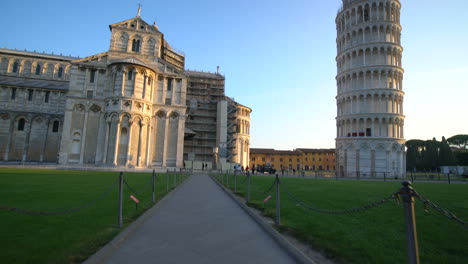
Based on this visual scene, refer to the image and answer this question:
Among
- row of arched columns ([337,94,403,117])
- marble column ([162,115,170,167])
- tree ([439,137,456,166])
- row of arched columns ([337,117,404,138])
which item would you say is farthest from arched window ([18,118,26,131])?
tree ([439,137,456,166])

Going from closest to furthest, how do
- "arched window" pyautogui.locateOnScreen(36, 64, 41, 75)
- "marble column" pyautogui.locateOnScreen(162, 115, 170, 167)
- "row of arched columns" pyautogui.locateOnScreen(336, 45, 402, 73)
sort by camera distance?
1. "marble column" pyautogui.locateOnScreen(162, 115, 170, 167)
2. "row of arched columns" pyautogui.locateOnScreen(336, 45, 402, 73)
3. "arched window" pyautogui.locateOnScreen(36, 64, 41, 75)

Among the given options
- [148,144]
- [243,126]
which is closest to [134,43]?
[148,144]

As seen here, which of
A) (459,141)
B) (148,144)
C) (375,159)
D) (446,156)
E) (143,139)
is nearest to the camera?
(143,139)

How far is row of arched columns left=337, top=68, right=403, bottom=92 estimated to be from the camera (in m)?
42.4

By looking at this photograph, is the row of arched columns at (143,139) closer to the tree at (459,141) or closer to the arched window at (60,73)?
the arched window at (60,73)

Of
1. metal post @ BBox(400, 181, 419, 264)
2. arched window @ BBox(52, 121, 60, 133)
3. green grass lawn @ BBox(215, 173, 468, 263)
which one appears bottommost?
green grass lawn @ BBox(215, 173, 468, 263)

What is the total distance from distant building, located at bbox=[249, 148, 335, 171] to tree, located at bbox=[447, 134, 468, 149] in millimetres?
39614

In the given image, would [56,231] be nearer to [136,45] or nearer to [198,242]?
[198,242]

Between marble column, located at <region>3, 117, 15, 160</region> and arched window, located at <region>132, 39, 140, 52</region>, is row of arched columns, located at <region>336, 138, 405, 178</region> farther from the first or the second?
marble column, located at <region>3, 117, 15, 160</region>

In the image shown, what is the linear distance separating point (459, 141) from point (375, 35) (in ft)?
232

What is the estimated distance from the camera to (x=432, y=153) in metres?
68.2

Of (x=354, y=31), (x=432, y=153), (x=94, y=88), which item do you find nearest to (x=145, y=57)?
(x=94, y=88)

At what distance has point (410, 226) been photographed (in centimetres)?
308

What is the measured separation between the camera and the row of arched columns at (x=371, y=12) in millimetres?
43906
